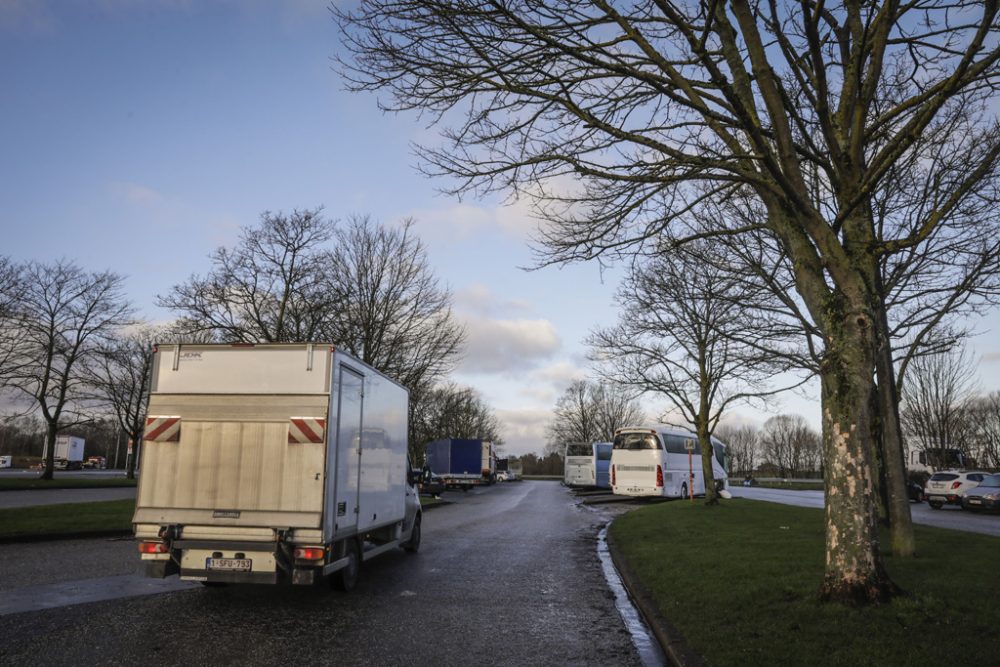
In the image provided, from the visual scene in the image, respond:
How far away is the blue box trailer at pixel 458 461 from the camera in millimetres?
47375

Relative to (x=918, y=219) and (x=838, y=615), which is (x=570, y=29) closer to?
(x=838, y=615)

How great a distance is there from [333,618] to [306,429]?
2.00 meters

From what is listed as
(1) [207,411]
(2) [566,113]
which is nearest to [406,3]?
(2) [566,113]

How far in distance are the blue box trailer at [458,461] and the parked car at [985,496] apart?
95.5ft

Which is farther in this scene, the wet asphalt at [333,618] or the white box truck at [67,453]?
the white box truck at [67,453]

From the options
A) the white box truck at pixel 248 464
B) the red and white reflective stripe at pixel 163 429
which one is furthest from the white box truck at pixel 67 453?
the white box truck at pixel 248 464

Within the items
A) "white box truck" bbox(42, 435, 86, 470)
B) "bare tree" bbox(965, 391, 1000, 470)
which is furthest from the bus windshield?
"white box truck" bbox(42, 435, 86, 470)

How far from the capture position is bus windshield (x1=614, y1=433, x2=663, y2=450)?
2983 cm

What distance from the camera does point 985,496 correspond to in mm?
26469

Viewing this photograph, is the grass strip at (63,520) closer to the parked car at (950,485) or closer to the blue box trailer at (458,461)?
the blue box trailer at (458,461)

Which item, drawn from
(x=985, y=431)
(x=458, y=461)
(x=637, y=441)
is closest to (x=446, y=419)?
(x=458, y=461)

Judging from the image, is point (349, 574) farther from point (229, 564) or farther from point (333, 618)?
point (229, 564)

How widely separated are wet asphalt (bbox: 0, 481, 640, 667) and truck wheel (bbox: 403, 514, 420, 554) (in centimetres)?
67

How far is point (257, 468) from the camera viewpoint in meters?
7.50
